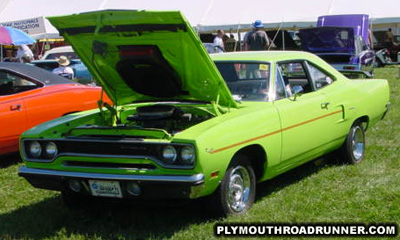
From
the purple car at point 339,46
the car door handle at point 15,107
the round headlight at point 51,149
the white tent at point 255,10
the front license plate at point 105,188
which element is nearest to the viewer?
the front license plate at point 105,188

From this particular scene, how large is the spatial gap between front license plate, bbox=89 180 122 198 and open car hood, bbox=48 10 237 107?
1.11 metres

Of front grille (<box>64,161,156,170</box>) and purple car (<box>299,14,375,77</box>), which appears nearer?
front grille (<box>64,161,156,170</box>)

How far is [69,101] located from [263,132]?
11.3ft

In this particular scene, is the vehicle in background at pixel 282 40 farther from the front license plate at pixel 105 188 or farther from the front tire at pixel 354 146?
the front license plate at pixel 105 188

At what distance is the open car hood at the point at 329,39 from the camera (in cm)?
1427

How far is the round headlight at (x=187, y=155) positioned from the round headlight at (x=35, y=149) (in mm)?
1330

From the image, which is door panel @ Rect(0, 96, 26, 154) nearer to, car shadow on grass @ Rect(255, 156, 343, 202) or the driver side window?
the driver side window

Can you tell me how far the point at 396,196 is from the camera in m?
4.85

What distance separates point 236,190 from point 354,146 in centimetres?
225

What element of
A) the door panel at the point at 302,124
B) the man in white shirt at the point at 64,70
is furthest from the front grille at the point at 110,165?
the man in white shirt at the point at 64,70

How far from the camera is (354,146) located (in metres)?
6.07

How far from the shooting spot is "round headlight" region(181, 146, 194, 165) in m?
3.85

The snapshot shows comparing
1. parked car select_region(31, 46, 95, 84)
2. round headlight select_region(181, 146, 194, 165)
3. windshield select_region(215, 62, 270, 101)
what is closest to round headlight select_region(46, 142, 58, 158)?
round headlight select_region(181, 146, 194, 165)

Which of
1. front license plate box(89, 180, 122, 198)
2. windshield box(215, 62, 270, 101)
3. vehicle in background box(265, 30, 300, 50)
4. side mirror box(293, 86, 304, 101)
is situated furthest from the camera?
vehicle in background box(265, 30, 300, 50)
